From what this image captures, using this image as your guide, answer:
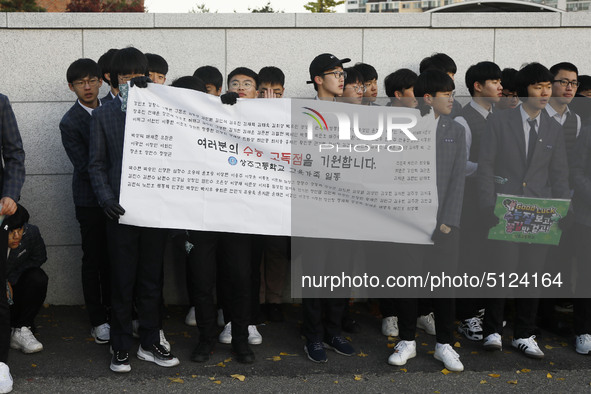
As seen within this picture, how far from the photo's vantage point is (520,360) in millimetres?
4398

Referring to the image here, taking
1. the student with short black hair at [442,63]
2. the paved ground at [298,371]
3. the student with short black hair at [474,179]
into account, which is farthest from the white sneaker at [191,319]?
the student with short black hair at [442,63]

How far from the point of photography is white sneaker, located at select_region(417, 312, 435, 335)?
196 inches

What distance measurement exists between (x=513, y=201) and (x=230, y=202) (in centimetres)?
209

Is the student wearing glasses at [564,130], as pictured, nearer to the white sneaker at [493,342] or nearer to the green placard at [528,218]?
the green placard at [528,218]

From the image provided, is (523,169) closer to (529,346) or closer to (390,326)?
(529,346)

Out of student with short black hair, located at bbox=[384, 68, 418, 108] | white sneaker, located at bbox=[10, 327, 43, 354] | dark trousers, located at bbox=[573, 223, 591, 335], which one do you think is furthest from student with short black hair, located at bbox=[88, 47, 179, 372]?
dark trousers, located at bbox=[573, 223, 591, 335]

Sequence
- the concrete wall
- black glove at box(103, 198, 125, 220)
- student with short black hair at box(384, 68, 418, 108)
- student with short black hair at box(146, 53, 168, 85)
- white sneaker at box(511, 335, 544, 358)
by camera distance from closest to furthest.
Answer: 1. black glove at box(103, 198, 125, 220)
2. white sneaker at box(511, 335, 544, 358)
3. student with short black hair at box(146, 53, 168, 85)
4. student with short black hair at box(384, 68, 418, 108)
5. the concrete wall

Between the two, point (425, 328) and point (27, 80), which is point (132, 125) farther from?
point (425, 328)

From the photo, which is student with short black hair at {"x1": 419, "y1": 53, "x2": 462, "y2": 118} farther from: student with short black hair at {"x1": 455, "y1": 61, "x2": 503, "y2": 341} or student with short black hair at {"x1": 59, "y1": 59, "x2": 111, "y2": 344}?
student with short black hair at {"x1": 59, "y1": 59, "x2": 111, "y2": 344}

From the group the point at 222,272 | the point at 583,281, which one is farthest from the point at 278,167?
the point at 583,281

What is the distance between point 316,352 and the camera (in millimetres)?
4340

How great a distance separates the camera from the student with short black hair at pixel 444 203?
419 cm

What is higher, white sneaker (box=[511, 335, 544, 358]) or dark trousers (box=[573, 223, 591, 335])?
dark trousers (box=[573, 223, 591, 335])

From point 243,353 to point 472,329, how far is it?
6.23 ft
